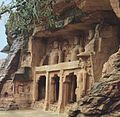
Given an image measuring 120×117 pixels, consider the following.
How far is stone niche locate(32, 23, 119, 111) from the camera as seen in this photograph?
18361mm

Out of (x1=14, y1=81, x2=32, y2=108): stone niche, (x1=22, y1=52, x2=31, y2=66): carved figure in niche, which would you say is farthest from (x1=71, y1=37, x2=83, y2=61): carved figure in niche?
(x1=14, y1=81, x2=32, y2=108): stone niche

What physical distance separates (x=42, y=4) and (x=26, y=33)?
5.71 meters

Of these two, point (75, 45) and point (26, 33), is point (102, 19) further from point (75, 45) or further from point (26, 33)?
point (26, 33)

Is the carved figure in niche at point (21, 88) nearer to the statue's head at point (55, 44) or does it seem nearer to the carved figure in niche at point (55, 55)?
the carved figure in niche at point (55, 55)

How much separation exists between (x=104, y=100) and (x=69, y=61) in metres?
11.9

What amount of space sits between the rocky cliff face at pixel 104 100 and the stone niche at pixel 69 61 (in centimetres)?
530

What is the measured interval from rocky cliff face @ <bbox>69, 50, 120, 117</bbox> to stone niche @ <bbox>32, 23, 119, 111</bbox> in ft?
17.4

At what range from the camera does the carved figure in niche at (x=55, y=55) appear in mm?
24067

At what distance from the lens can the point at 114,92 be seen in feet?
36.0

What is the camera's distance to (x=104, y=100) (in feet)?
35.8

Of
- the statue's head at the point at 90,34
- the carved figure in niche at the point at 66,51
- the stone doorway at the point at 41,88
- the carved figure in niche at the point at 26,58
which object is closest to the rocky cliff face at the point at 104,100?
the statue's head at the point at 90,34

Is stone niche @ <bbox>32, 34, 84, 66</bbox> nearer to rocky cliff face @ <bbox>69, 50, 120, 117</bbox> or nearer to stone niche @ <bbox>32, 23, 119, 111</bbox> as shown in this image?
stone niche @ <bbox>32, 23, 119, 111</bbox>

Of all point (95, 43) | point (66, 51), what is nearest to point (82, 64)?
point (95, 43)

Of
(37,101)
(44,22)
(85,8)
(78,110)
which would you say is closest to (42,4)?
(44,22)
